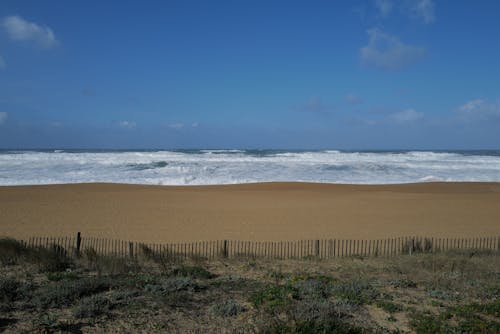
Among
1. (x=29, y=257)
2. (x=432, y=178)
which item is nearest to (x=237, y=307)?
(x=29, y=257)

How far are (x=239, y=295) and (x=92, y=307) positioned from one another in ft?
8.62

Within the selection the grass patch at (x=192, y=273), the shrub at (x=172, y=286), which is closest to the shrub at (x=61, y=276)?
the shrub at (x=172, y=286)

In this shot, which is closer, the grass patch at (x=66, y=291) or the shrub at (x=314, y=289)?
the grass patch at (x=66, y=291)

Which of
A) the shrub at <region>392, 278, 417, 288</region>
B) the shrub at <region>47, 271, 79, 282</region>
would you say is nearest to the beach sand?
the shrub at <region>47, 271, 79, 282</region>

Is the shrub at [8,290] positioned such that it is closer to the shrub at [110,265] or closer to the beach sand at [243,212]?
the shrub at [110,265]

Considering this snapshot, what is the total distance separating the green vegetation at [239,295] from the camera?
5668 mm

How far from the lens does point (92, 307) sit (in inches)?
237

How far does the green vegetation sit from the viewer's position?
18.6 feet

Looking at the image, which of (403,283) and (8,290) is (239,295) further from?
(8,290)

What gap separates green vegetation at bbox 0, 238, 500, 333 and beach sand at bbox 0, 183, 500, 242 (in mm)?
5323

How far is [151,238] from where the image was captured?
574 inches

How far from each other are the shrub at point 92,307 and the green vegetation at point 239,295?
0.05 feet

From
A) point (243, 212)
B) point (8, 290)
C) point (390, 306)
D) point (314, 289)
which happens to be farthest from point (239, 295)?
point (243, 212)

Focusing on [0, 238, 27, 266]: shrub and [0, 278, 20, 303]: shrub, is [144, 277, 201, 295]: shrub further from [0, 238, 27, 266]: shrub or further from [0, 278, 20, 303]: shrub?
[0, 238, 27, 266]: shrub
